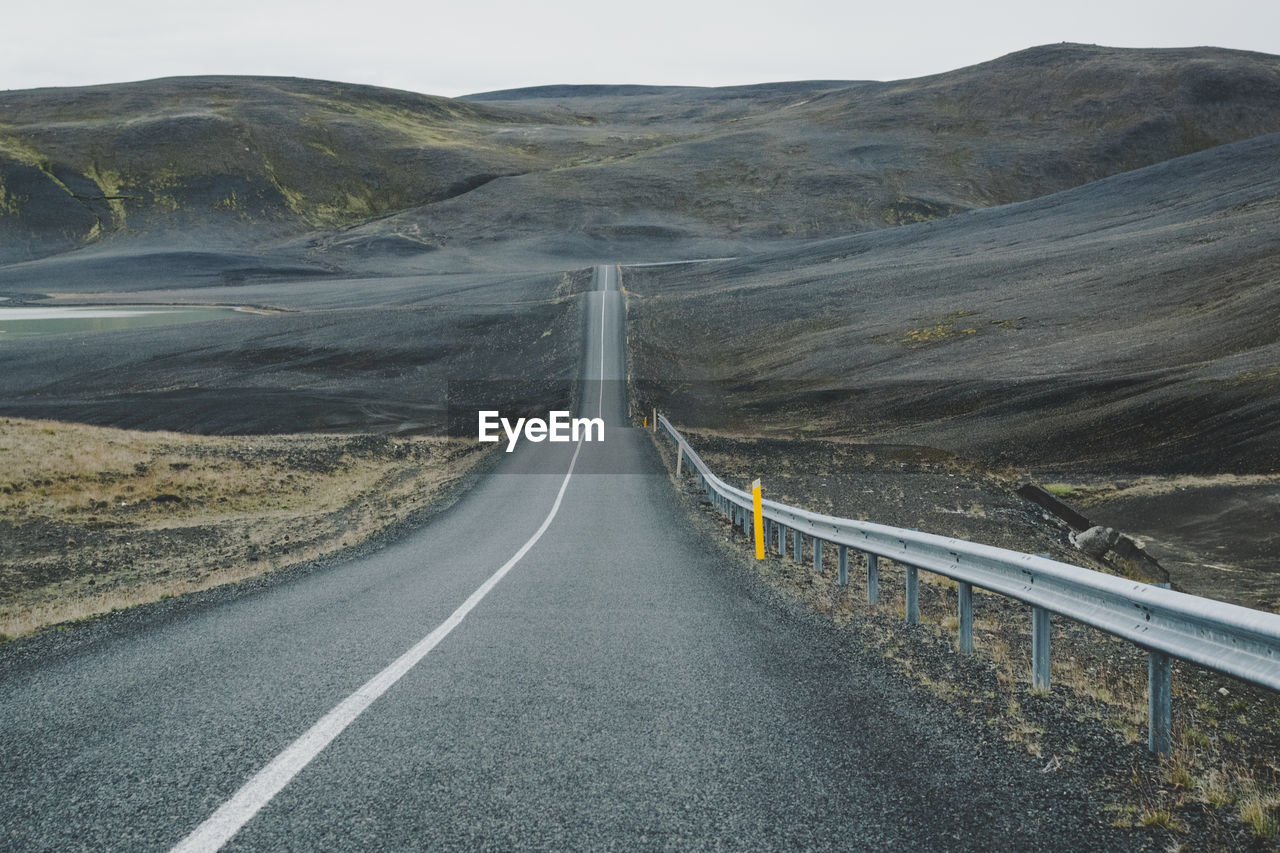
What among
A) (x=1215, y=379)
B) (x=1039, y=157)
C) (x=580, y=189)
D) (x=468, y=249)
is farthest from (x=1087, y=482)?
(x=1039, y=157)

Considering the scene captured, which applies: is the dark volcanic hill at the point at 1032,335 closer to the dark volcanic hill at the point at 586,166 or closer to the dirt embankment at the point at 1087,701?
the dirt embankment at the point at 1087,701

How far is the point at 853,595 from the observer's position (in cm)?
959

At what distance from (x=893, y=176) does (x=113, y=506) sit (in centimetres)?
13723

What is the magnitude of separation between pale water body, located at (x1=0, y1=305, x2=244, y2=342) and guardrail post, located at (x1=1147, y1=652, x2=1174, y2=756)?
277 ft

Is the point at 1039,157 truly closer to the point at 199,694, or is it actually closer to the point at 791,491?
the point at 791,491

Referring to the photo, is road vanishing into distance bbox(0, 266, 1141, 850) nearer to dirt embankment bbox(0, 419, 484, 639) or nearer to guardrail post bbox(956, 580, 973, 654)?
guardrail post bbox(956, 580, 973, 654)

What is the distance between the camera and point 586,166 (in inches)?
6083

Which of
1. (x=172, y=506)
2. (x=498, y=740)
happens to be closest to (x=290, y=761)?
(x=498, y=740)

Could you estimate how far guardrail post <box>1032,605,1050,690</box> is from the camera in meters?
5.59

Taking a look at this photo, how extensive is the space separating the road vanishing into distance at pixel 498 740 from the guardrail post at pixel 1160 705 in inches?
27.4

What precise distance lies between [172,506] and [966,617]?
20.9 metres

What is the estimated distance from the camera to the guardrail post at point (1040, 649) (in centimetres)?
559

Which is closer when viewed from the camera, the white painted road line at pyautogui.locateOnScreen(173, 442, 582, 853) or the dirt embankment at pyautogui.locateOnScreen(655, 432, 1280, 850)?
the white painted road line at pyautogui.locateOnScreen(173, 442, 582, 853)

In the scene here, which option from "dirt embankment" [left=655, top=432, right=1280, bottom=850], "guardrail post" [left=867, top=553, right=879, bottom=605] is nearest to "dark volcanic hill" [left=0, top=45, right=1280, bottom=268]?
"dirt embankment" [left=655, top=432, right=1280, bottom=850]
